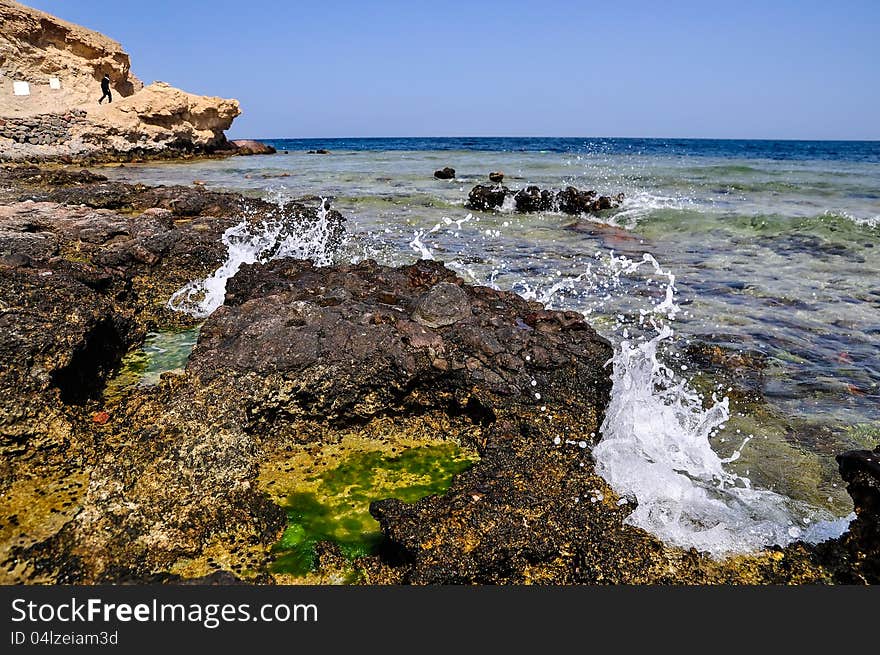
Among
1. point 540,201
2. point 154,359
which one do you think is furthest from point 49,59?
point 154,359

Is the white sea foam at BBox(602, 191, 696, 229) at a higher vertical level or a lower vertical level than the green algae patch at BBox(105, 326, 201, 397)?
higher

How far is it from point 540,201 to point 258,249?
8442mm

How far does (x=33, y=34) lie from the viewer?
2714 centimetres

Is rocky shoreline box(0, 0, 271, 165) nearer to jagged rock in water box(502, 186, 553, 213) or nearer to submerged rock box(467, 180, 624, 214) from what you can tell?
submerged rock box(467, 180, 624, 214)

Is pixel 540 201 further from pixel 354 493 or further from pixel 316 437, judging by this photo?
pixel 354 493

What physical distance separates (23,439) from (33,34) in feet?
109

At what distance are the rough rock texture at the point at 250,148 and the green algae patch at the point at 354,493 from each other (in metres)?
37.1

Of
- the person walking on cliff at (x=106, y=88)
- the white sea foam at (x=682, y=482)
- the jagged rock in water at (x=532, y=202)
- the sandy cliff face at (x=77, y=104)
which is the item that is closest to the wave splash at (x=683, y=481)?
the white sea foam at (x=682, y=482)

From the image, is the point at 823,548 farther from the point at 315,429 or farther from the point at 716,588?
the point at 315,429

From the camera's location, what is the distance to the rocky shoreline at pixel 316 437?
7.76 feet

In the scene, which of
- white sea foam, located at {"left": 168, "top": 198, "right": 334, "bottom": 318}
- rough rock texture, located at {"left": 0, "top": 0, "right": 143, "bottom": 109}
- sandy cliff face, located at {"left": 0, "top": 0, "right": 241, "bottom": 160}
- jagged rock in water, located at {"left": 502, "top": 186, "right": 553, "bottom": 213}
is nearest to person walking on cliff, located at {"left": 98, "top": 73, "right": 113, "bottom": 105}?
sandy cliff face, located at {"left": 0, "top": 0, "right": 241, "bottom": 160}

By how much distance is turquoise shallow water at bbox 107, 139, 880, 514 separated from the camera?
4.01 metres

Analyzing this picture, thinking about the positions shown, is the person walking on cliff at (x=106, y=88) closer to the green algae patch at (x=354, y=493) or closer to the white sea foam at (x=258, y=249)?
the white sea foam at (x=258, y=249)

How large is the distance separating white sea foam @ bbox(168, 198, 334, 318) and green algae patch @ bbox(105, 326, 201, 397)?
24.8 inches
